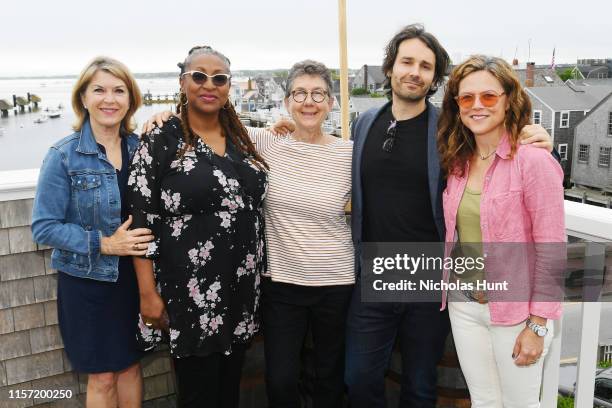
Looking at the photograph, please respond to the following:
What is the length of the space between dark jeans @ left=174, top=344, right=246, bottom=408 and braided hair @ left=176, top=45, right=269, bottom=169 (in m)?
0.74

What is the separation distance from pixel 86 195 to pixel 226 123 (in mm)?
557

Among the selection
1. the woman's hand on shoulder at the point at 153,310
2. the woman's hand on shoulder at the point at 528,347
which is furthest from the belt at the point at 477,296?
the woman's hand on shoulder at the point at 153,310

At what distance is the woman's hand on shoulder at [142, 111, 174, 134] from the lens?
1926 mm

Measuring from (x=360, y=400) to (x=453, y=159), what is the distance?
1035mm

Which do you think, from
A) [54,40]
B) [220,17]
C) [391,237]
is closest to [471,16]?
[220,17]

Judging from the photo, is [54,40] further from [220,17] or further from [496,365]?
[496,365]

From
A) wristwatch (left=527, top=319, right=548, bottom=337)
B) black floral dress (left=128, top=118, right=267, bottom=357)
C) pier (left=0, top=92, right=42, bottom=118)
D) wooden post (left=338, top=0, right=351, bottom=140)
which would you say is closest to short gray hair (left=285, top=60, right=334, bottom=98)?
black floral dress (left=128, top=118, right=267, bottom=357)

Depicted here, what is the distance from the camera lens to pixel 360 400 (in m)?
2.22

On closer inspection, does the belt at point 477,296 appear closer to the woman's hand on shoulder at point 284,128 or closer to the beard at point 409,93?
the beard at point 409,93

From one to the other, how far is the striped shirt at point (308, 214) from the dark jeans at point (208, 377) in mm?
374

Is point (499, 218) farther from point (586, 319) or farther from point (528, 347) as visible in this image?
point (586, 319)

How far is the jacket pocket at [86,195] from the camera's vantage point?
6.34 ft

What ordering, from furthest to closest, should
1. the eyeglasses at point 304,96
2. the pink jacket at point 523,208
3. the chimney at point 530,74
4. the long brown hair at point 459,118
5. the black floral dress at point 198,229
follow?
the chimney at point 530,74
the eyeglasses at point 304,96
the black floral dress at point 198,229
the long brown hair at point 459,118
the pink jacket at point 523,208

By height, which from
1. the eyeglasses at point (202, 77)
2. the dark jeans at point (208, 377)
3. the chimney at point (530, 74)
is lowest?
the dark jeans at point (208, 377)
